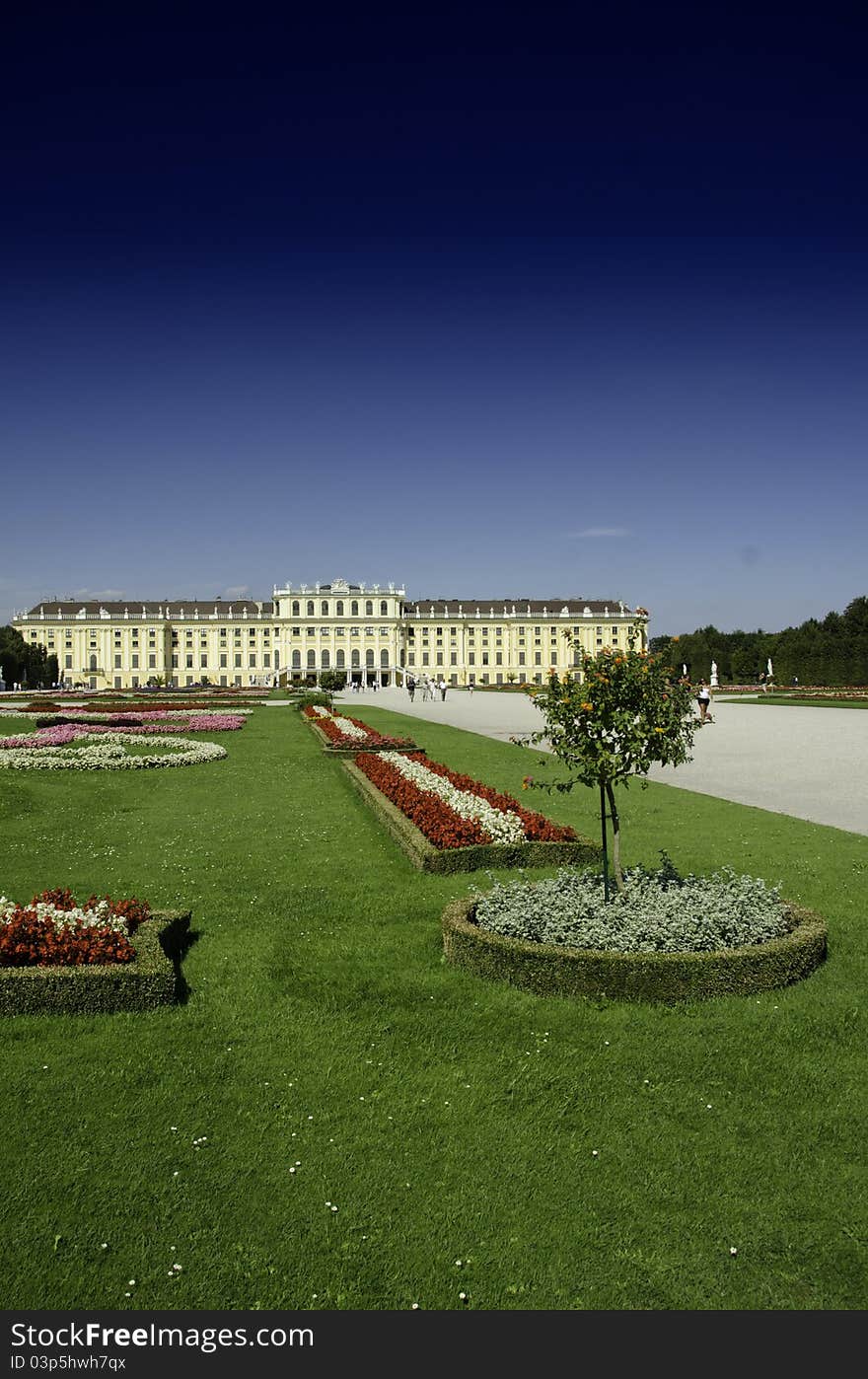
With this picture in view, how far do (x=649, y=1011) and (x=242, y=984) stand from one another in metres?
2.46

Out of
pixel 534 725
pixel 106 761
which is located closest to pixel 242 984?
pixel 106 761

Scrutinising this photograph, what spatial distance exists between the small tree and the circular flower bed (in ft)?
2.31

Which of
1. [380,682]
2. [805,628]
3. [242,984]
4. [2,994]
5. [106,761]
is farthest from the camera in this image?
[380,682]

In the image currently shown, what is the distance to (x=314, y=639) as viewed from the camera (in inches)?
4737

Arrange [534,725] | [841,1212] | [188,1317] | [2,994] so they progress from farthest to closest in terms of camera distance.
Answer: [534,725] < [2,994] < [841,1212] < [188,1317]

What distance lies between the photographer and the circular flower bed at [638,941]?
554cm

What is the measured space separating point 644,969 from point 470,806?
17.1ft

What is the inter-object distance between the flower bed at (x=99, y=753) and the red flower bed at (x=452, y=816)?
21.8ft

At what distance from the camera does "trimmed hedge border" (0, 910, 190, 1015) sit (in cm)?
538

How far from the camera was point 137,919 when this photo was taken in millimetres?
6316

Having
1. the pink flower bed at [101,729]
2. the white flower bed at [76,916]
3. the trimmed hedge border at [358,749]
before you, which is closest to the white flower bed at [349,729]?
the trimmed hedge border at [358,749]

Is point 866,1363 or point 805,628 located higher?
point 805,628

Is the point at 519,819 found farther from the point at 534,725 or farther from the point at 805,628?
the point at 805,628

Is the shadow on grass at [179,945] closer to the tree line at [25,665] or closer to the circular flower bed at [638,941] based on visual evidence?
the circular flower bed at [638,941]
